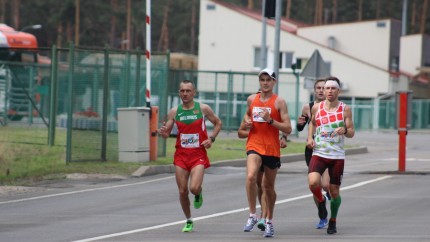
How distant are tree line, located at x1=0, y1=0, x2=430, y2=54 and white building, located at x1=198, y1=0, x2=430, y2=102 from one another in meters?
16.7

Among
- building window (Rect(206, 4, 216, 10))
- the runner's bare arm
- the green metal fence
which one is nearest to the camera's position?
the runner's bare arm

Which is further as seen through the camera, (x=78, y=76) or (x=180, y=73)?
(x=180, y=73)

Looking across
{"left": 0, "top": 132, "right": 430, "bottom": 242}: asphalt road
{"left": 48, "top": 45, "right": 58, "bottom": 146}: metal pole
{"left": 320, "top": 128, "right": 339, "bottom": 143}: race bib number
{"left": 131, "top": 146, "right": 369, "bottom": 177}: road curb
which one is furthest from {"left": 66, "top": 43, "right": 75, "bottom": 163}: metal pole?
{"left": 320, "top": 128, "right": 339, "bottom": 143}: race bib number

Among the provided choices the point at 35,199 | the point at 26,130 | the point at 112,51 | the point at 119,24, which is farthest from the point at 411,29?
the point at 35,199

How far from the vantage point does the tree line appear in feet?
285

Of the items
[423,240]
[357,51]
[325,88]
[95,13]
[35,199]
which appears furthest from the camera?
[95,13]

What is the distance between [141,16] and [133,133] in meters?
67.1

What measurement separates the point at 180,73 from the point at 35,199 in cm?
2221

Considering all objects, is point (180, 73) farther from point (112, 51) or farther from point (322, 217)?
point (322, 217)

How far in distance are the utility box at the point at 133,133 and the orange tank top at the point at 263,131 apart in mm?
10493

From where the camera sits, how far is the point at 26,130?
106ft

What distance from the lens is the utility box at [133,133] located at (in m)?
22.9

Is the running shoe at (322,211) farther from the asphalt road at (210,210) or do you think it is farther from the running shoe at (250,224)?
the running shoe at (250,224)

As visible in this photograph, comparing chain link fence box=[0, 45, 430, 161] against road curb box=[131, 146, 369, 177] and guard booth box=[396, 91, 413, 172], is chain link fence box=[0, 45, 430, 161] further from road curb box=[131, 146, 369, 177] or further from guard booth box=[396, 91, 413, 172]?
guard booth box=[396, 91, 413, 172]
